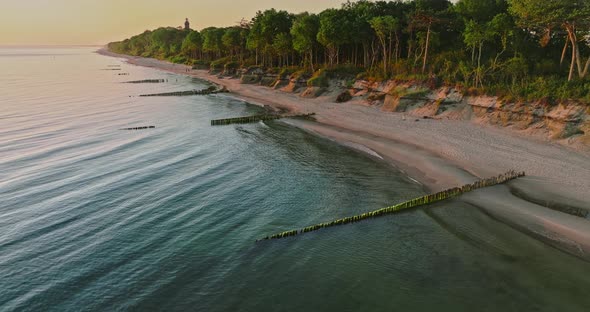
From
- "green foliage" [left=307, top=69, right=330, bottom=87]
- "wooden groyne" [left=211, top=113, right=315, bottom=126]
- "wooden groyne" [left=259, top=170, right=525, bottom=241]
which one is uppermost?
"green foliage" [left=307, top=69, right=330, bottom=87]

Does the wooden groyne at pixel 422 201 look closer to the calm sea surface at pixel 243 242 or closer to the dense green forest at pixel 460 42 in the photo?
the calm sea surface at pixel 243 242

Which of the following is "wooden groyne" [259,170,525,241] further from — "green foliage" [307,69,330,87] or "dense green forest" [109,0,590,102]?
"green foliage" [307,69,330,87]

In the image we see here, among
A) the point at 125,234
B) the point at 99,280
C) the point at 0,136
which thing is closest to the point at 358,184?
the point at 125,234

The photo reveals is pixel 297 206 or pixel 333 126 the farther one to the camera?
pixel 333 126

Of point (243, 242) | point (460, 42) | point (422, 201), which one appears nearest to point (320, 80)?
point (460, 42)

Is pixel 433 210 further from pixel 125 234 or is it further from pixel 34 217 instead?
pixel 34 217

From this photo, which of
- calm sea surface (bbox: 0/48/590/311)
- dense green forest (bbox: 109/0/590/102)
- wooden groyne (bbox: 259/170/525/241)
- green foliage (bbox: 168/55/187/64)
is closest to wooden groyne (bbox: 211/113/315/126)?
calm sea surface (bbox: 0/48/590/311)

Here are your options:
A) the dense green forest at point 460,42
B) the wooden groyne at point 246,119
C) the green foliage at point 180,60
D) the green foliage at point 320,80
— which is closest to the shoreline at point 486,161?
the wooden groyne at point 246,119
